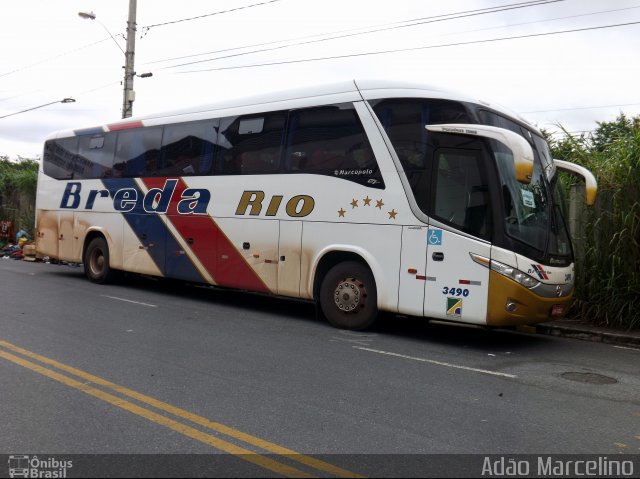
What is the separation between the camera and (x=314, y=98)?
9.83 m

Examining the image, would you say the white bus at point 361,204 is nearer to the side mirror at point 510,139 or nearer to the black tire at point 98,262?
the side mirror at point 510,139

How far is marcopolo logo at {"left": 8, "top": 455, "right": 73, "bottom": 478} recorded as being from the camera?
3.87 meters

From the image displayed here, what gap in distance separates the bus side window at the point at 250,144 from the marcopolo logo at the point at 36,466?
22.3ft

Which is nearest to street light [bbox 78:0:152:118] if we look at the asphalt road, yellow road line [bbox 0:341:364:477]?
the asphalt road

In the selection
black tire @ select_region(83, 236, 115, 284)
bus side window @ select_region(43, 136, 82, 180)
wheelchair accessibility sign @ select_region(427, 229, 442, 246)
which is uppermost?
bus side window @ select_region(43, 136, 82, 180)

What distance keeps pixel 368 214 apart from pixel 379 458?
5.15 m

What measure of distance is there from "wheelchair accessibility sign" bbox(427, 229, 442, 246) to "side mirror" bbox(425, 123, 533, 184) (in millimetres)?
1309

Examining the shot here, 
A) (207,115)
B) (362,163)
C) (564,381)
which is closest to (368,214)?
(362,163)

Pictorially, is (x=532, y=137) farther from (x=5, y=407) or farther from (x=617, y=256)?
(x=5, y=407)

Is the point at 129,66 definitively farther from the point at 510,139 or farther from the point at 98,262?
the point at 510,139

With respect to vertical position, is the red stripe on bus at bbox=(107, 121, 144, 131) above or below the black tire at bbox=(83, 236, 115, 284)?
above

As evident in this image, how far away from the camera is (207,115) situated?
11.6m

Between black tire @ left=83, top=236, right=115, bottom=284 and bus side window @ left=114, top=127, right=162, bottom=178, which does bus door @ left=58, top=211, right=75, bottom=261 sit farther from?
bus side window @ left=114, top=127, right=162, bottom=178

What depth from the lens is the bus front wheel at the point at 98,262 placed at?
13984 millimetres
